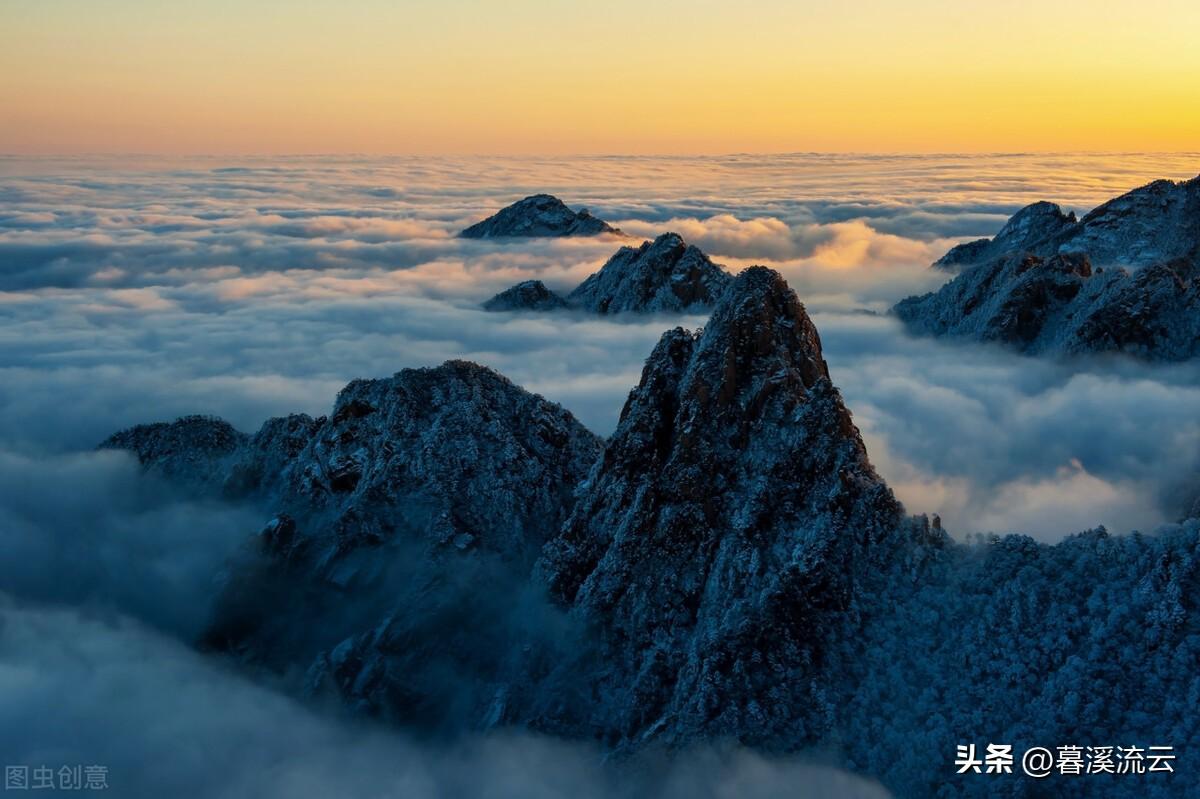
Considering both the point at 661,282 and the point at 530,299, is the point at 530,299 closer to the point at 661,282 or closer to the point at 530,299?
the point at 530,299

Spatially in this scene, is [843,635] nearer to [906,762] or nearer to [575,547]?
[906,762]

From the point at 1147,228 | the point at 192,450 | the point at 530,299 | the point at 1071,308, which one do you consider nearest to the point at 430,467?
the point at 192,450

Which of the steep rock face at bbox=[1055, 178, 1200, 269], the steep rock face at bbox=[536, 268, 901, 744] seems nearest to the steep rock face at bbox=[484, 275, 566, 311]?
the steep rock face at bbox=[1055, 178, 1200, 269]

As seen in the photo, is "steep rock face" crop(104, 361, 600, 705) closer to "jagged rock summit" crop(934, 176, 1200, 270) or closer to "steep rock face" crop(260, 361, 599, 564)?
"steep rock face" crop(260, 361, 599, 564)

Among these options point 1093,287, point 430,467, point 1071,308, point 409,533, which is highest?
point 1093,287

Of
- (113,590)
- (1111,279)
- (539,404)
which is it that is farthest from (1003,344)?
(113,590)
